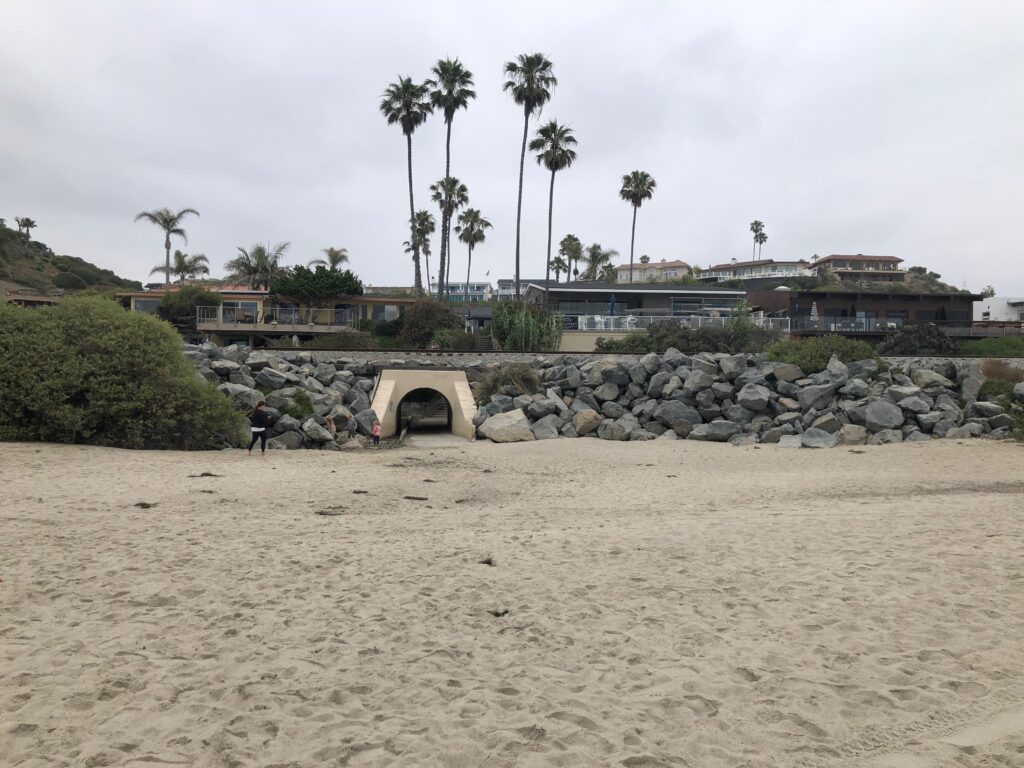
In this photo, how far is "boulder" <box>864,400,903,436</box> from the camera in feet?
68.7

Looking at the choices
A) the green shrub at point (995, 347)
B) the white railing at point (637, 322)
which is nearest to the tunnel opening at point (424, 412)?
the white railing at point (637, 322)

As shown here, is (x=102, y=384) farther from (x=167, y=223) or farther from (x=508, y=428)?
(x=167, y=223)

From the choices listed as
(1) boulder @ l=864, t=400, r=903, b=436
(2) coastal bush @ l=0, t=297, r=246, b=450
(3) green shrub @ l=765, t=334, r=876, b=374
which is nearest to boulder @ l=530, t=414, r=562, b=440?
(2) coastal bush @ l=0, t=297, r=246, b=450

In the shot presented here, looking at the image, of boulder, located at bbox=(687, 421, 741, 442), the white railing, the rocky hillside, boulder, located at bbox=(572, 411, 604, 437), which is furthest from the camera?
the rocky hillside

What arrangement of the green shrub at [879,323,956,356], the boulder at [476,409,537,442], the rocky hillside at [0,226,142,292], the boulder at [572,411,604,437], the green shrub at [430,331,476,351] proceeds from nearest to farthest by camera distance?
1. the boulder at [476,409,537,442]
2. the boulder at [572,411,604,437]
3. the green shrub at [879,323,956,356]
4. the green shrub at [430,331,476,351]
5. the rocky hillside at [0,226,142,292]

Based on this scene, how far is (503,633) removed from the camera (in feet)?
18.7

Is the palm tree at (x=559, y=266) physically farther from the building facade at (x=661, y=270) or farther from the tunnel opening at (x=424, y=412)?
the tunnel opening at (x=424, y=412)

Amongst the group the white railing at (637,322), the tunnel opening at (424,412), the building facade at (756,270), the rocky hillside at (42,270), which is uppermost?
the building facade at (756,270)

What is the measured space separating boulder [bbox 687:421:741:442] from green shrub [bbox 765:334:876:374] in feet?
18.3

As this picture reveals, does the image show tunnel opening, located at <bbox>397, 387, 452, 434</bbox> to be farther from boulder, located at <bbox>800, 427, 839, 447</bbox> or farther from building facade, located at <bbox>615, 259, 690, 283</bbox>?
building facade, located at <bbox>615, 259, 690, 283</bbox>

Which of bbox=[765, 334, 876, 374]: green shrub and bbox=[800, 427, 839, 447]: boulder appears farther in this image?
bbox=[765, 334, 876, 374]: green shrub

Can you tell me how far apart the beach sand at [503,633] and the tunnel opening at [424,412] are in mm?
19739

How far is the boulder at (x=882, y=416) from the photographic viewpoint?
20953mm

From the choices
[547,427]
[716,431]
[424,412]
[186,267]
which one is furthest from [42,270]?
[716,431]
